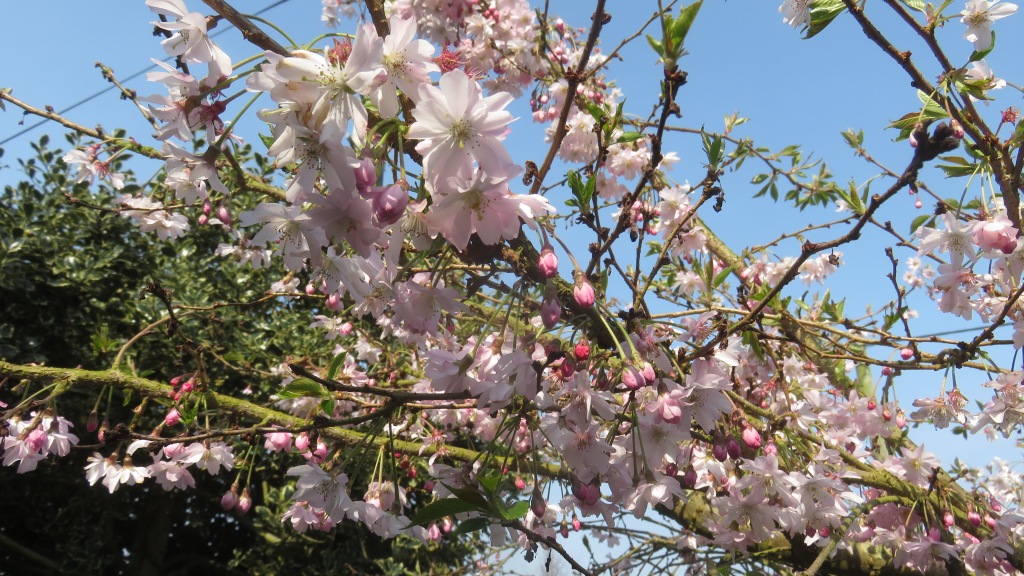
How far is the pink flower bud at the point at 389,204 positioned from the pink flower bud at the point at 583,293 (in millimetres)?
375

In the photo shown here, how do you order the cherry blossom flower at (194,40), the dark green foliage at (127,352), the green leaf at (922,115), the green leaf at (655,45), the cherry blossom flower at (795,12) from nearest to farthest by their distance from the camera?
1. the cherry blossom flower at (194,40)
2. the green leaf at (655,45)
3. the green leaf at (922,115)
4. the cherry blossom flower at (795,12)
5. the dark green foliage at (127,352)

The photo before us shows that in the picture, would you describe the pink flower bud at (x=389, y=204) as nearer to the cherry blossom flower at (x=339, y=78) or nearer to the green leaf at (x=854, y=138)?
the cherry blossom flower at (x=339, y=78)

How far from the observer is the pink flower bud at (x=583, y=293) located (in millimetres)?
1077

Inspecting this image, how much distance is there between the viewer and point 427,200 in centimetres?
98

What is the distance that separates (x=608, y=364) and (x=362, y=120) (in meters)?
0.64

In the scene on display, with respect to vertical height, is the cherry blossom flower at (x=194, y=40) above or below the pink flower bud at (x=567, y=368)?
above

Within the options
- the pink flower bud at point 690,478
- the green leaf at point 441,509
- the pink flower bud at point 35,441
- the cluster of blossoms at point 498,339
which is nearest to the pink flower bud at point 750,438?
the cluster of blossoms at point 498,339

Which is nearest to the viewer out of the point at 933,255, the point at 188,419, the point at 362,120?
the point at 362,120

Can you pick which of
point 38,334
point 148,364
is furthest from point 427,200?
point 38,334

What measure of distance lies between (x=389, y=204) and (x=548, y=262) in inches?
12.1

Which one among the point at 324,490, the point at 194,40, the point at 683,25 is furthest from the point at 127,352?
the point at 683,25

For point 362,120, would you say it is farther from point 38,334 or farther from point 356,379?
point 38,334

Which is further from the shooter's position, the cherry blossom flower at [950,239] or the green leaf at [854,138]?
the green leaf at [854,138]

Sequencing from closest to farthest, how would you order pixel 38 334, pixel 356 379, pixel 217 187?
pixel 217 187, pixel 356 379, pixel 38 334
